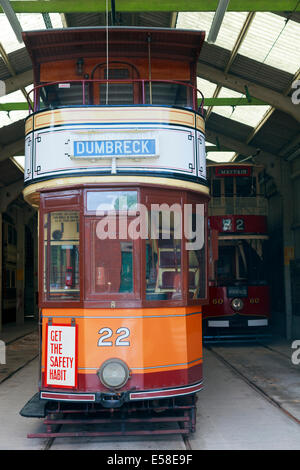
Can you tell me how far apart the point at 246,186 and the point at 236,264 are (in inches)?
90.1

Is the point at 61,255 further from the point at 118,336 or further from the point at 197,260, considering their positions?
the point at 197,260

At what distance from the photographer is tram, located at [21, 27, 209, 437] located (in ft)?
19.4

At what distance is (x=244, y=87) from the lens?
13.0m

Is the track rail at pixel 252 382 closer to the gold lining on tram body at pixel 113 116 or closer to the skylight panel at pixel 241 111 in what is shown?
the gold lining on tram body at pixel 113 116

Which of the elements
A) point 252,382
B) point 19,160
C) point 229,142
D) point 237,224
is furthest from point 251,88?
point 19,160

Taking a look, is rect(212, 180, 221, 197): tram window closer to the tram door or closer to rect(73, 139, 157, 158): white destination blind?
the tram door

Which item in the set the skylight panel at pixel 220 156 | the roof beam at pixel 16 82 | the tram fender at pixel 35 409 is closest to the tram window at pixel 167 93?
the tram fender at pixel 35 409

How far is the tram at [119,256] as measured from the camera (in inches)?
233

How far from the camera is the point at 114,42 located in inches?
277

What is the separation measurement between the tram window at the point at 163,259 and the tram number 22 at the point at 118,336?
0.46 meters

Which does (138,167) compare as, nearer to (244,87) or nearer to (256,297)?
(244,87)
